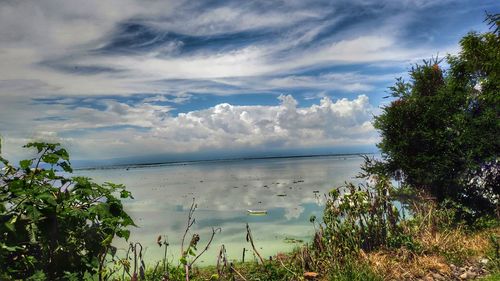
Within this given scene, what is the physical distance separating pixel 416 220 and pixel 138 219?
65.2 feet

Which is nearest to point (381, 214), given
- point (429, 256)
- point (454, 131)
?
point (429, 256)

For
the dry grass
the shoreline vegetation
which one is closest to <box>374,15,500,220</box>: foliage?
the shoreline vegetation

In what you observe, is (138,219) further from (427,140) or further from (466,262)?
(466,262)

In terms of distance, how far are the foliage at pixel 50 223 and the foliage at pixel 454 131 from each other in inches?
590

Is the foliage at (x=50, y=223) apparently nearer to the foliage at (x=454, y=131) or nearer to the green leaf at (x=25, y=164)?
the green leaf at (x=25, y=164)

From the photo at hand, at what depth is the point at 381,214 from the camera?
35.3ft

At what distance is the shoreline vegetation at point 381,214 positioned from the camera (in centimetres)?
562

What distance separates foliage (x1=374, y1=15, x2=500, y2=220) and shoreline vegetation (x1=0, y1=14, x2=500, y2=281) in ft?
0.16

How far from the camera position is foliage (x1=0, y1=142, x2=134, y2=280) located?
525 cm

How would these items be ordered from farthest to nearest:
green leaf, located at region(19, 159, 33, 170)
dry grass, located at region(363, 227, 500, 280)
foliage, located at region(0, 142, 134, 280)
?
dry grass, located at region(363, 227, 500, 280)
green leaf, located at region(19, 159, 33, 170)
foliage, located at region(0, 142, 134, 280)

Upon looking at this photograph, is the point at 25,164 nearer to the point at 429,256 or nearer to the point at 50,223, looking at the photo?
the point at 50,223

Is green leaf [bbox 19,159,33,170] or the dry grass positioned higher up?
green leaf [bbox 19,159,33,170]

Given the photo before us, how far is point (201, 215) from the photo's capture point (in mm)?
27734

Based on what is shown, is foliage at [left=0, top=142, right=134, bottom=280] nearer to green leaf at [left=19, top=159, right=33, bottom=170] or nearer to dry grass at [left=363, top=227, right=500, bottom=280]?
green leaf at [left=19, top=159, right=33, bottom=170]
